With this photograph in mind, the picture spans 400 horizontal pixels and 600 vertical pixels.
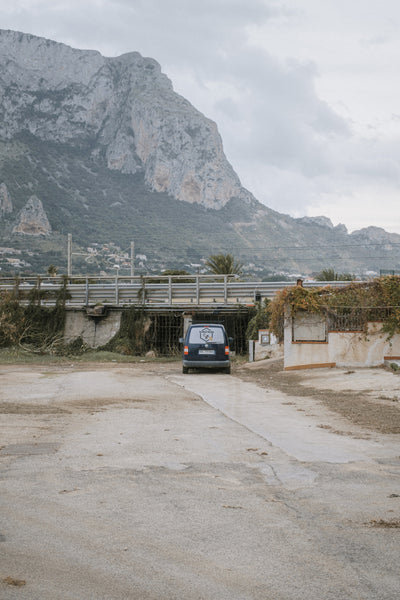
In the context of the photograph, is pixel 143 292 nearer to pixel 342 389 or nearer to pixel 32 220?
pixel 342 389

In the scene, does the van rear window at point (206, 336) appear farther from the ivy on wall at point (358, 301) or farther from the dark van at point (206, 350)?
the ivy on wall at point (358, 301)

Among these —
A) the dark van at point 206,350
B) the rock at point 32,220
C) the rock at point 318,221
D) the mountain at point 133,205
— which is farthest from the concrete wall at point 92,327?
the rock at point 318,221

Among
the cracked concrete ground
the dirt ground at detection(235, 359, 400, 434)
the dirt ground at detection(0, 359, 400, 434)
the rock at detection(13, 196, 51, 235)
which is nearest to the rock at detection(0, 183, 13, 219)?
the rock at detection(13, 196, 51, 235)

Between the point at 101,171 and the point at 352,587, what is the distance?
185m

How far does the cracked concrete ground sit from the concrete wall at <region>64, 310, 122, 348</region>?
24155 millimetres

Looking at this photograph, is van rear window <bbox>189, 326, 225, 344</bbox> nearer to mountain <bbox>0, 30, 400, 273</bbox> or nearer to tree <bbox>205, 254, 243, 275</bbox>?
tree <bbox>205, 254, 243, 275</bbox>

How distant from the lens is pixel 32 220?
128875mm

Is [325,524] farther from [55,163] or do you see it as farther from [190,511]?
[55,163]

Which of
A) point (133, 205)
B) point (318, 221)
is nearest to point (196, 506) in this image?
point (133, 205)

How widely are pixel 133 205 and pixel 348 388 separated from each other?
503 ft

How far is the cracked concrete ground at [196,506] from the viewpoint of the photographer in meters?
4.19

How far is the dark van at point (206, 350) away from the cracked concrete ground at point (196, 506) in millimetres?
10445

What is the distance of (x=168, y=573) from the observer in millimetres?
4293

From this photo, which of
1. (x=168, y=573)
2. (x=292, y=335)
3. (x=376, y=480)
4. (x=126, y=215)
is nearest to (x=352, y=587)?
(x=168, y=573)
